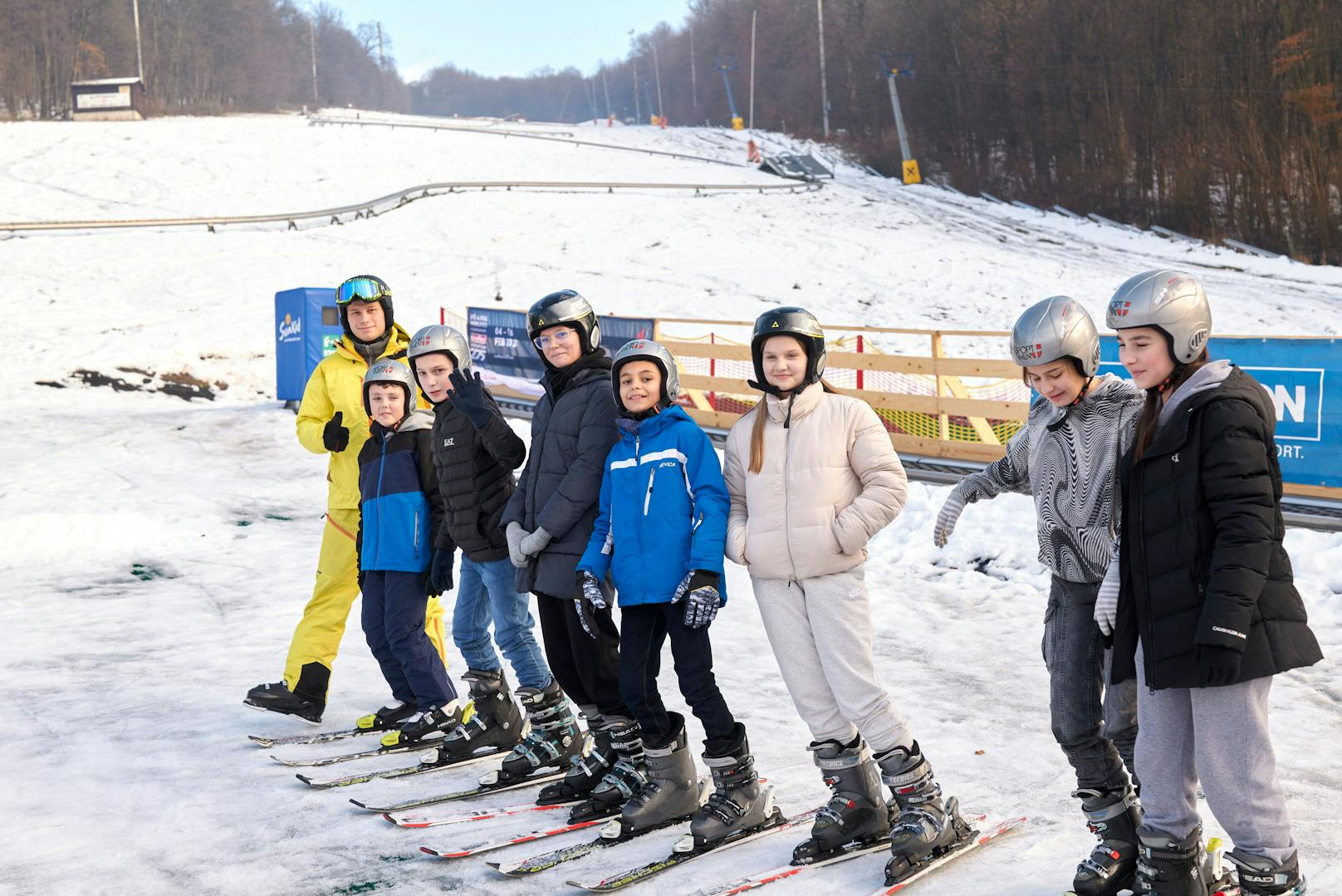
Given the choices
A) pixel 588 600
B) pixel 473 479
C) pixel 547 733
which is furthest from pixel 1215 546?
pixel 473 479

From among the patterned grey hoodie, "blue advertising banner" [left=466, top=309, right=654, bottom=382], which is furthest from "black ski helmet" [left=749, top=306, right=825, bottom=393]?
"blue advertising banner" [left=466, top=309, right=654, bottom=382]

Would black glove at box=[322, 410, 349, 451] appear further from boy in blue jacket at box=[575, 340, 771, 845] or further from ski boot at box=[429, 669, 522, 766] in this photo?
boy in blue jacket at box=[575, 340, 771, 845]

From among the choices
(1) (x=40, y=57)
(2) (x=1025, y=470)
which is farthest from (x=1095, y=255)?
(1) (x=40, y=57)

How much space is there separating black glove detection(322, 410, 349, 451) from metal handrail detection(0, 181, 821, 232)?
28.8 m

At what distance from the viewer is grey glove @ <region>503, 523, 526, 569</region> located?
187 inches

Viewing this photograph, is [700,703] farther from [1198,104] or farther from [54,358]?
[1198,104]

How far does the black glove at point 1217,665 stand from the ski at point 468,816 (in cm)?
264

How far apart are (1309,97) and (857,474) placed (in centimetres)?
3347

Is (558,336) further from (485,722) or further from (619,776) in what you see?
(485,722)

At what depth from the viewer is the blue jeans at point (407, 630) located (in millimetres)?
5625

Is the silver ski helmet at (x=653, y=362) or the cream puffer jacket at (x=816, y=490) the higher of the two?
the silver ski helmet at (x=653, y=362)

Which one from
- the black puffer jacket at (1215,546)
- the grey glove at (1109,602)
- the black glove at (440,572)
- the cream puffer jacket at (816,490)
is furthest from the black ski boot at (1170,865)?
the black glove at (440,572)

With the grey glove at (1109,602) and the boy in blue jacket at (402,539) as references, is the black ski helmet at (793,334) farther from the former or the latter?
the boy in blue jacket at (402,539)

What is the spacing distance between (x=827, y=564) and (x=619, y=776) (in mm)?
1388
